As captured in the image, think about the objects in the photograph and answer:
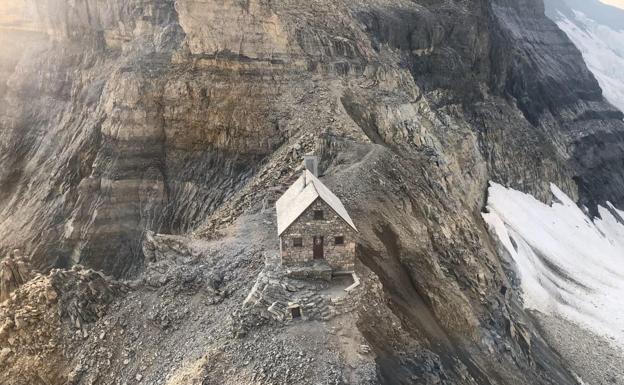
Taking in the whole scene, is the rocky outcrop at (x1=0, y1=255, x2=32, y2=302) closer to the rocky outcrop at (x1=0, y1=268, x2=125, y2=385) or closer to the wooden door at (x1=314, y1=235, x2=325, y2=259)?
the rocky outcrop at (x1=0, y1=268, x2=125, y2=385)

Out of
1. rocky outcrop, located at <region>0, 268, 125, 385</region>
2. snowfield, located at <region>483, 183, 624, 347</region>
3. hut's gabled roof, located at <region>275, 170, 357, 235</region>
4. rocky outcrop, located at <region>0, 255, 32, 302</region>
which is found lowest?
snowfield, located at <region>483, 183, 624, 347</region>

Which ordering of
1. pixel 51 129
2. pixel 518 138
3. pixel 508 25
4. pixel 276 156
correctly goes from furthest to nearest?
pixel 508 25 < pixel 518 138 < pixel 51 129 < pixel 276 156

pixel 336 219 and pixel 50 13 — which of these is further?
pixel 50 13

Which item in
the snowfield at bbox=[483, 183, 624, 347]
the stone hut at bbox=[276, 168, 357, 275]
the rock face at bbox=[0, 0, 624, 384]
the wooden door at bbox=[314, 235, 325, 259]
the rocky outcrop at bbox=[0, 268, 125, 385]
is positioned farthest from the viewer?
the snowfield at bbox=[483, 183, 624, 347]

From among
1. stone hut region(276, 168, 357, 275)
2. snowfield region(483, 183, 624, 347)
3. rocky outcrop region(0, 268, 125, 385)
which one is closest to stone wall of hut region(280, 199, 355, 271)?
stone hut region(276, 168, 357, 275)

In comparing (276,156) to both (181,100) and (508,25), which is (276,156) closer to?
(181,100)

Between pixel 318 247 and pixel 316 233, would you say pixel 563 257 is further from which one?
pixel 316 233

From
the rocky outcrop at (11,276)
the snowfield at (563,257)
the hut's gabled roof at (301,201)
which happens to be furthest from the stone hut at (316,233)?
the snowfield at (563,257)

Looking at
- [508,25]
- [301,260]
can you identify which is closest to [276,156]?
[301,260]
